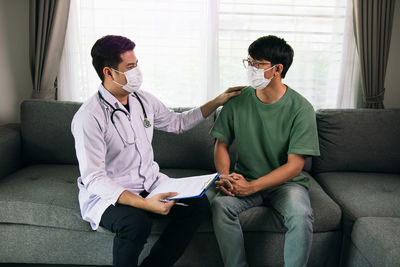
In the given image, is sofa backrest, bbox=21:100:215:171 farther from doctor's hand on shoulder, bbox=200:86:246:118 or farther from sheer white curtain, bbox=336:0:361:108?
sheer white curtain, bbox=336:0:361:108

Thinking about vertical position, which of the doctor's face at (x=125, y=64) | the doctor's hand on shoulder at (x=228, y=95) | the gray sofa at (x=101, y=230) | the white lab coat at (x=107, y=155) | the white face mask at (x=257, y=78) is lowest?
the gray sofa at (x=101, y=230)

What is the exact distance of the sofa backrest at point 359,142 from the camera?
87.7 inches

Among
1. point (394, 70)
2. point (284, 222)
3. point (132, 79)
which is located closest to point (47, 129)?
point (132, 79)

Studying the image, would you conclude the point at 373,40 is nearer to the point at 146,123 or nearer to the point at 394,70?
the point at 394,70

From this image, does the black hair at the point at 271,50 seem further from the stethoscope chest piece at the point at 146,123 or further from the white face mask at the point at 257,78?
the stethoscope chest piece at the point at 146,123

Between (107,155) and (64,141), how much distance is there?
2.36ft

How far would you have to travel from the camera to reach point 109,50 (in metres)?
1.58

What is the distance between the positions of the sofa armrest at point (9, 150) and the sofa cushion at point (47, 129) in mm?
48

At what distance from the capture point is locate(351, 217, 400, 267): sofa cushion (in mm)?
1403

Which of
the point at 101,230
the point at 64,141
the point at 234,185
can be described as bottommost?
the point at 101,230

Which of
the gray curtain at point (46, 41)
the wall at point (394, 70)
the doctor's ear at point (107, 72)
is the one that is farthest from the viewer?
the wall at point (394, 70)

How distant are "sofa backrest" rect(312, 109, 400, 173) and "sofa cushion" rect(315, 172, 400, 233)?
0.06 m

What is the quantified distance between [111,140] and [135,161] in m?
0.16

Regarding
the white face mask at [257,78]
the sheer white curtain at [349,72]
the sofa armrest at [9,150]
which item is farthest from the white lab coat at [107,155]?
the sheer white curtain at [349,72]
